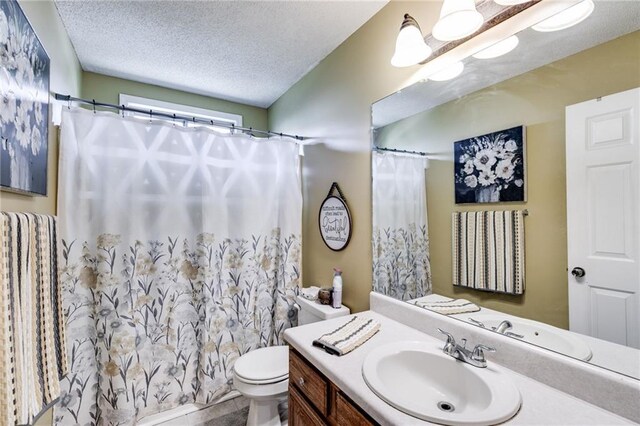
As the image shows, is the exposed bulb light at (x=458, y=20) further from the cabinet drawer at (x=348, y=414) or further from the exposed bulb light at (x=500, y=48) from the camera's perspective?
the cabinet drawer at (x=348, y=414)

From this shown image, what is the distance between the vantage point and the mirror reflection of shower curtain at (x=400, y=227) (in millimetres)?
1426

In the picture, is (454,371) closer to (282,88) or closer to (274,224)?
(274,224)

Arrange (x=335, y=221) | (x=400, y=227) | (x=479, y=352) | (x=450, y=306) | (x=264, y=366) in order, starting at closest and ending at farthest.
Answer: (x=479, y=352) → (x=450, y=306) → (x=400, y=227) → (x=264, y=366) → (x=335, y=221)

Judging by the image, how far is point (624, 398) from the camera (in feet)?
2.46

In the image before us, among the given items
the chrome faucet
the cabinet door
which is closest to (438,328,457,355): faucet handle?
the chrome faucet

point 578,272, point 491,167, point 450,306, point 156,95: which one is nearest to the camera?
point 578,272

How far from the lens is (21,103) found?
39.0 inches

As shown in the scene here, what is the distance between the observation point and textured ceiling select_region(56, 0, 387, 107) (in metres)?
Result: 1.61

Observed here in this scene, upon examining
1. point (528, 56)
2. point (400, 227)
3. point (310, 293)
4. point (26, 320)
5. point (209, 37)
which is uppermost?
point (209, 37)

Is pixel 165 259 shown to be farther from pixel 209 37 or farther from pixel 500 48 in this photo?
pixel 500 48

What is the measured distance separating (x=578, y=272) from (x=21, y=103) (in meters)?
1.95

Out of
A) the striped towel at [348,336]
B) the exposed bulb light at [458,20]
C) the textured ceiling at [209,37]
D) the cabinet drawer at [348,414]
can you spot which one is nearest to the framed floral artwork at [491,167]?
the exposed bulb light at [458,20]

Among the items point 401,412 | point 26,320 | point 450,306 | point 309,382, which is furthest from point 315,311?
point 26,320

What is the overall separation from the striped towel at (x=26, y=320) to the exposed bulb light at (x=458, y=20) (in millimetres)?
1600
